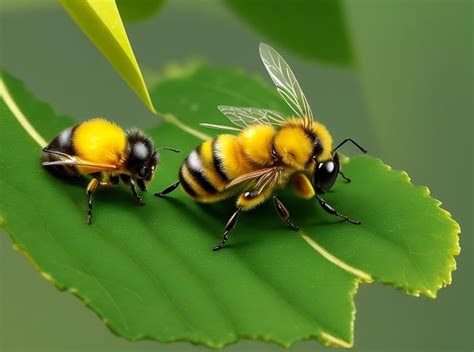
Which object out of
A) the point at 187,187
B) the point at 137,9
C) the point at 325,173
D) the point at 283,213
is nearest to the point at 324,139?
the point at 325,173

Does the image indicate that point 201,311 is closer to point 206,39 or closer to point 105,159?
point 105,159

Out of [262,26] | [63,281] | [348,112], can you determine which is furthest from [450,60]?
[63,281]

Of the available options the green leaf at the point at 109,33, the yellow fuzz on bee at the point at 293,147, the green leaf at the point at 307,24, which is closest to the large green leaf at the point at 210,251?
the yellow fuzz on bee at the point at 293,147

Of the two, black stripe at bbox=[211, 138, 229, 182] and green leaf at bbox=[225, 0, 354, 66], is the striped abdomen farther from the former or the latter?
green leaf at bbox=[225, 0, 354, 66]

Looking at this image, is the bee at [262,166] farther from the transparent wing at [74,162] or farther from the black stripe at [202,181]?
the transparent wing at [74,162]

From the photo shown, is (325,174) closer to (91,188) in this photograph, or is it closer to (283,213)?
(283,213)
